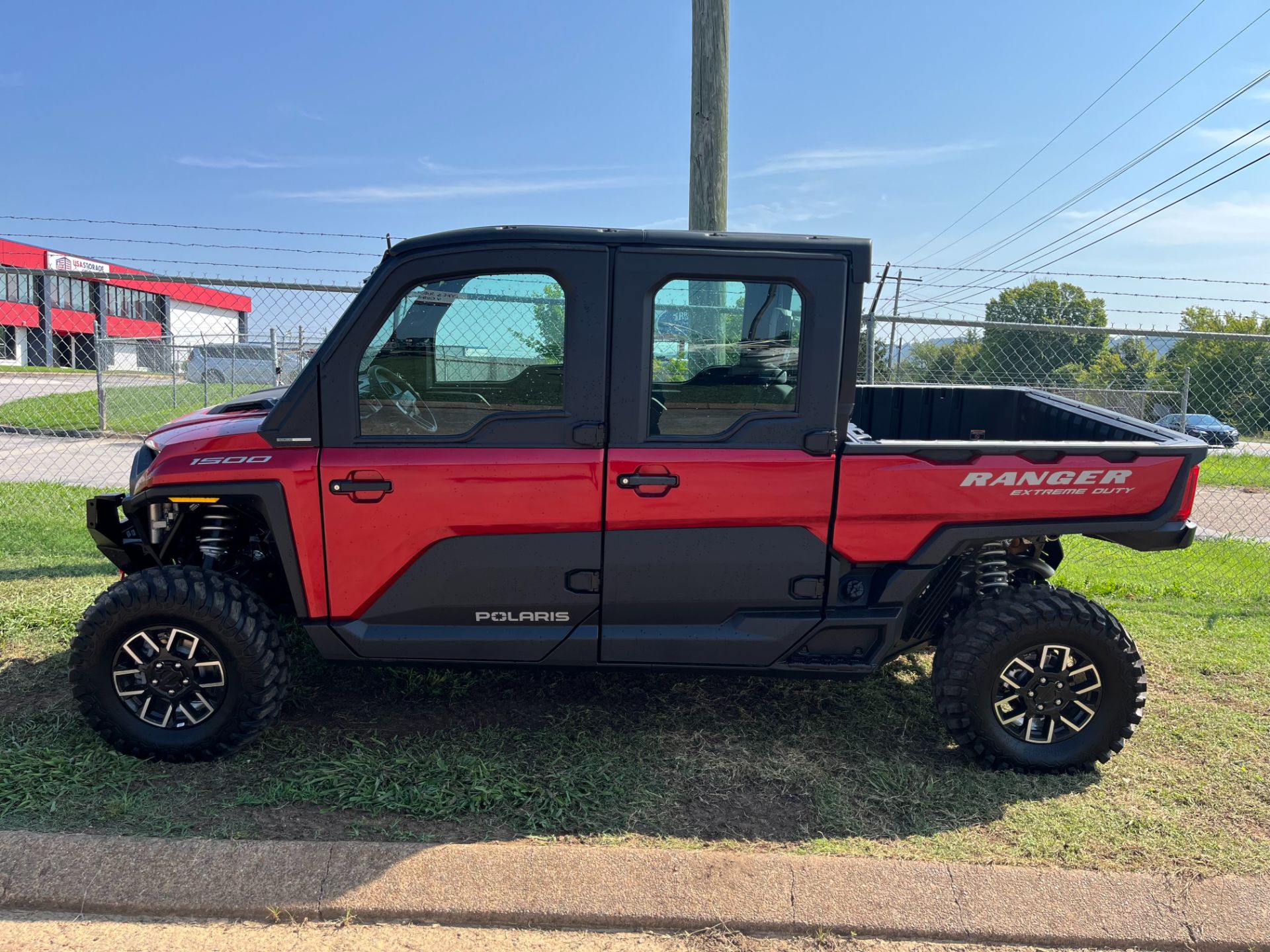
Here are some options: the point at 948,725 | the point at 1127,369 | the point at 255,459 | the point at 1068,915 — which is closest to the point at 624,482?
the point at 255,459

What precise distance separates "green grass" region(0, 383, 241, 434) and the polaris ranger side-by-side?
11.9 metres

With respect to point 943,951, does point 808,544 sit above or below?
above

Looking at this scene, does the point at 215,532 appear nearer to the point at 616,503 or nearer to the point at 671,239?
the point at 616,503

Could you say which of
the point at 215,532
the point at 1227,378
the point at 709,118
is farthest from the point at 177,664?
the point at 1227,378

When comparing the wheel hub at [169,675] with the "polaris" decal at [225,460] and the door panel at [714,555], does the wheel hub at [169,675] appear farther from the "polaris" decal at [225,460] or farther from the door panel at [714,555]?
the door panel at [714,555]

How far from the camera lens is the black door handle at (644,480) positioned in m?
3.34

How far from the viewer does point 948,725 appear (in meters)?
3.59

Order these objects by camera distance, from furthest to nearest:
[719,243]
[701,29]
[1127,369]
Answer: [1127,369] < [701,29] < [719,243]

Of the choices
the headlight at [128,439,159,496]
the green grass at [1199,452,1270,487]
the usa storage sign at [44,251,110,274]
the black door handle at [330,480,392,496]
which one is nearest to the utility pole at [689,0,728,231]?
the black door handle at [330,480,392,496]

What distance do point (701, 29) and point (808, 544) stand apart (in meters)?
3.59

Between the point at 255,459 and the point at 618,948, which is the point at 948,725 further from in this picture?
the point at 255,459

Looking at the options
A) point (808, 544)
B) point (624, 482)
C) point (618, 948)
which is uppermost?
point (624, 482)

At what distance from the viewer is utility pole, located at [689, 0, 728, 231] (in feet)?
17.9

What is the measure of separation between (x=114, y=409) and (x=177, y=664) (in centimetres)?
1525
